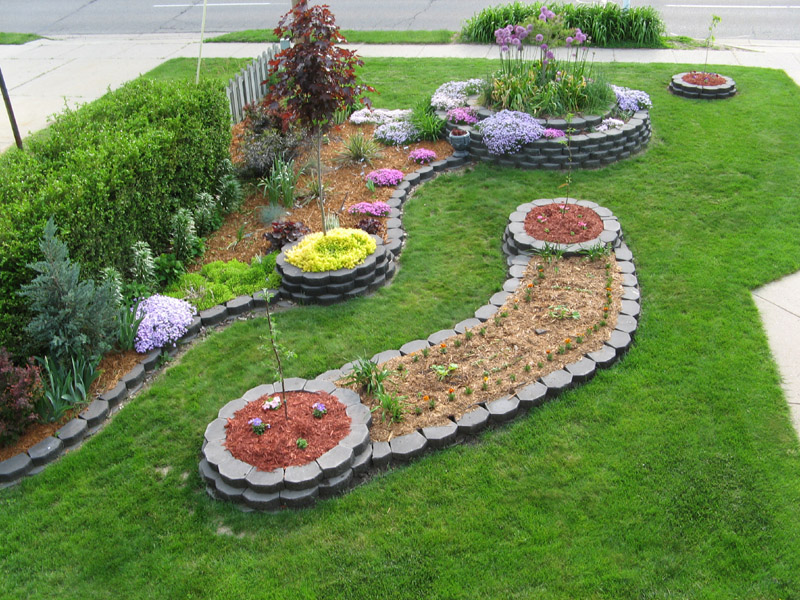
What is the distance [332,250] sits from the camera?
22.7ft

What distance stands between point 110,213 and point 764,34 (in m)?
14.3

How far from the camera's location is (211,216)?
313 inches

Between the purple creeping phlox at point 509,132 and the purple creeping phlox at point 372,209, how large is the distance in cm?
194

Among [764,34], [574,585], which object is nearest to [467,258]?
[574,585]

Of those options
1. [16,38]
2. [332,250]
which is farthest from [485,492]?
[16,38]

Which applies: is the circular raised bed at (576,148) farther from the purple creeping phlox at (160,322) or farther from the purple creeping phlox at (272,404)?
the purple creeping phlox at (272,404)

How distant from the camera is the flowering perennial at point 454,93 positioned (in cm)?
1024

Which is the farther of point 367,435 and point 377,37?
point 377,37

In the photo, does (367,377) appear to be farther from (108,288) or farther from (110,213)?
(110,213)

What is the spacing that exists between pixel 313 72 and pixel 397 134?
3346mm

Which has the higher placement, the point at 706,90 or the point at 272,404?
the point at 706,90

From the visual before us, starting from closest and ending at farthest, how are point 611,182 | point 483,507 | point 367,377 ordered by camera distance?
point 483,507, point 367,377, point 611,182

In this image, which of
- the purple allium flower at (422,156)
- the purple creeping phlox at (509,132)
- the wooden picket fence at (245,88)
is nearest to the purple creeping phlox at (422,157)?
the purple allium flower at (422,156)

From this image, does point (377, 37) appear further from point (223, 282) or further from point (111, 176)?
point (111, 176)
